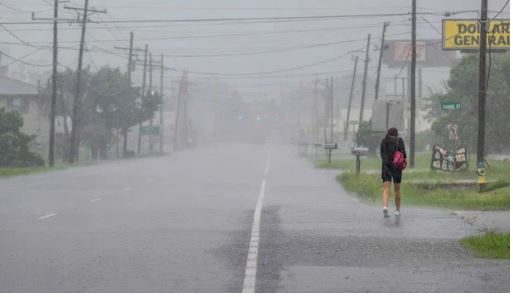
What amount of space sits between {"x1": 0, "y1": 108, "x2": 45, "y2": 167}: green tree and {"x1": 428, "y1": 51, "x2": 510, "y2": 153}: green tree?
2585 cm

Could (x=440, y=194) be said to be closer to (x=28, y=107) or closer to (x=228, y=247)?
(x=228, y=247)

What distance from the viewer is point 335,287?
1108 cm

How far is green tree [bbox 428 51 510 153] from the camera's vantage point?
69500mm

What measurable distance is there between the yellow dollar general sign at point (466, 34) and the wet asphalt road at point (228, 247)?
121 ft

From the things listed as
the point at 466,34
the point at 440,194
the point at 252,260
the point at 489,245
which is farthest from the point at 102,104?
the point at 252,260

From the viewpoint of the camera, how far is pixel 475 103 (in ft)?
233

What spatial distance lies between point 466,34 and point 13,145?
88.7 ft

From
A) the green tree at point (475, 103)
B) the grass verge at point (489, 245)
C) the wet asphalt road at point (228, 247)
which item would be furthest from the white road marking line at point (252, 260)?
the green tree at point (475, 103)

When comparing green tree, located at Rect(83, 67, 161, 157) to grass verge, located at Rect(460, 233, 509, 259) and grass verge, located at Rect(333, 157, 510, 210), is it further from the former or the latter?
grass verge, located at Rect(460, 233, 509, 259)

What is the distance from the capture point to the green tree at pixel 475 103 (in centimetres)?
6950

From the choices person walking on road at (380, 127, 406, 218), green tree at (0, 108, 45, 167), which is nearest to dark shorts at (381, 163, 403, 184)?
person walking on road at (380, 127, 406, 218)

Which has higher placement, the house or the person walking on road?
the house

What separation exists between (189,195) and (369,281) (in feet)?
56.8
